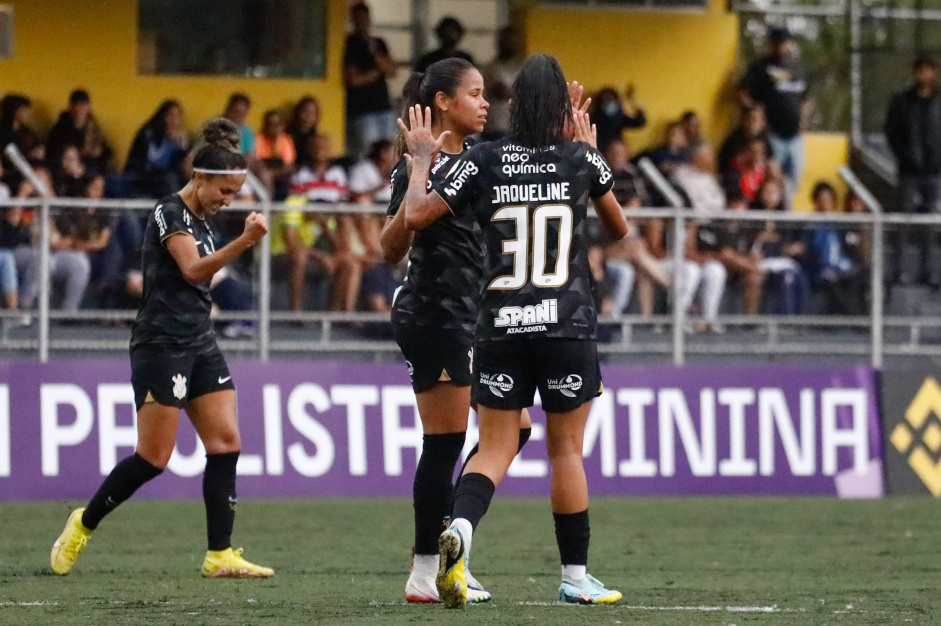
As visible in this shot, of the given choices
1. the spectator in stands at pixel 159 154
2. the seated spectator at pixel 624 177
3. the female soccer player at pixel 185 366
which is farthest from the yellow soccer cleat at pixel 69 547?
the seated spectator at pixel 624 177

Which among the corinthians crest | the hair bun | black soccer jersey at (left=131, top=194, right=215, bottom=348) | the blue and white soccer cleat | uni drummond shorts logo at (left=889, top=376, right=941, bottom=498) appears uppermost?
the hair bun

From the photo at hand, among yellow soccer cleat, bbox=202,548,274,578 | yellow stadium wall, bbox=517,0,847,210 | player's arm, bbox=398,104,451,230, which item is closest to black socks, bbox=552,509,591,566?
player's arm, bbox=398,104,451,230

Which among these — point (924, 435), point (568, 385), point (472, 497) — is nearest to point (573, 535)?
point (472, 497)

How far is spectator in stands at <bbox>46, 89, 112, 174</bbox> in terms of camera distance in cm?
1415

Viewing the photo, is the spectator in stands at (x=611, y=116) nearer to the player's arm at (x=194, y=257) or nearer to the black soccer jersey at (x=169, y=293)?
the black soccer jersey at (x=169, y=293)

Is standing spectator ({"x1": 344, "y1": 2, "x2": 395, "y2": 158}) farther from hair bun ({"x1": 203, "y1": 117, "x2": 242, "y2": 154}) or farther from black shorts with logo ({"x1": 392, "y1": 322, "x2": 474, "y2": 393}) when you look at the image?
black shorts with logo ({"x1": 392, "y1": 322, "x2": 474, "y2": 393})

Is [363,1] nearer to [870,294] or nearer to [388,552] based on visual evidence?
[870,294]

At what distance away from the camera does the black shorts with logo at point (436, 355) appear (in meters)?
7.20

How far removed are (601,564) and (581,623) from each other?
273 centimetres

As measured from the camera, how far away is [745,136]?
17188 mm

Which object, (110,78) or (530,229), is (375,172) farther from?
(530,229)

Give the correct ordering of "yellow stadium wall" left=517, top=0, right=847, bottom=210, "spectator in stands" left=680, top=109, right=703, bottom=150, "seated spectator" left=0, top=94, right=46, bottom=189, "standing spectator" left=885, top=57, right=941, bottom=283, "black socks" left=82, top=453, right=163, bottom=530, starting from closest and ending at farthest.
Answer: "black socks" left=82, top=453, right=163, bottom=530 → "seated spectator" left=0, top=94, right=46, bottom=189 → "spectator in stands" left=680, top=109, right=703, bottom=150 → "standing spectator" left=885, top=57, right=941, bottom=283 → "yellow stadium wall" left=517, top=0, right=847, bottom=210

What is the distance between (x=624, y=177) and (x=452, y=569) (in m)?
8.90

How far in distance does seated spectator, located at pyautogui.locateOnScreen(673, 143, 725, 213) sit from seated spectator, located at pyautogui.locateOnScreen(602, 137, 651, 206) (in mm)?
556
